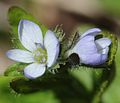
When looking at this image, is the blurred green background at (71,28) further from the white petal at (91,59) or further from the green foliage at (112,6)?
the white petal at (91,59)

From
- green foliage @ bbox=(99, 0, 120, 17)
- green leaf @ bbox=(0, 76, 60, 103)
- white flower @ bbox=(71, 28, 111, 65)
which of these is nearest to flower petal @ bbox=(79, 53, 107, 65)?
white flower @ bbox=(71, 28, 111, 65)

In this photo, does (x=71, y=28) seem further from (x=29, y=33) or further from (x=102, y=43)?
(x=102, y=43)

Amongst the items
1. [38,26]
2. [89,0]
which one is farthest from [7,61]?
[38,26]

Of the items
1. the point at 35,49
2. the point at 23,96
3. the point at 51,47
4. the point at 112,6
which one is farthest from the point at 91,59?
the point at 112,6

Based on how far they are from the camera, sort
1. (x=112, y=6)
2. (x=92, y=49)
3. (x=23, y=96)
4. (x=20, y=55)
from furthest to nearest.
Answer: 1. (x=112, y=6)
2. (x=23, y=96)
3. (x=20, y=55)
4. (x=92, y=49)

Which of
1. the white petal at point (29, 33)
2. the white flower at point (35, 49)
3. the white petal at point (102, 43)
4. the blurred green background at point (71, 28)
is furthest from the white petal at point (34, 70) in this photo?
the blurred green background at point (71, 28)
